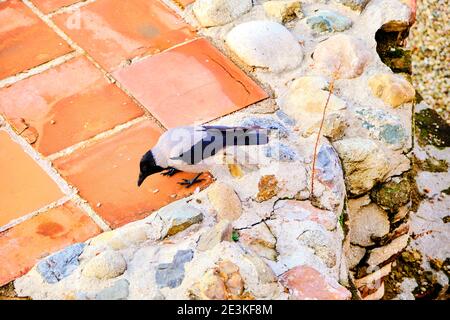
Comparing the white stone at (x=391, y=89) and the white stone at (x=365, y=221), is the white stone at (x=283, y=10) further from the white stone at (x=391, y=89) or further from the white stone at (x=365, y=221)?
the white stone at (x=365, y=221)

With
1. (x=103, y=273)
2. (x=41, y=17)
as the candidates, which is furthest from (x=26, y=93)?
(x=103, y=273)

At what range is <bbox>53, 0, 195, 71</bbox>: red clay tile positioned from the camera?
321cm

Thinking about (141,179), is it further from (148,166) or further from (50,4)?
(50,4)

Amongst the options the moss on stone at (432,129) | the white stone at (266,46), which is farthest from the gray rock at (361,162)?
the moss on stone at (432,129)

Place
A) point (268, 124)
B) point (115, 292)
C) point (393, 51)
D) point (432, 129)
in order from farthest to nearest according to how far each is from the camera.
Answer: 1. point (432, 129)
2. point (393, 51)
3. point (268, 124)
4. point (115, 292)

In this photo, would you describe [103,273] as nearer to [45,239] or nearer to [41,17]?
A: [45,239]

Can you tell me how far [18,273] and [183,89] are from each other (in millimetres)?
1094

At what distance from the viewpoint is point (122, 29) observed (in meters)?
3.32

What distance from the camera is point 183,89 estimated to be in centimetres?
305

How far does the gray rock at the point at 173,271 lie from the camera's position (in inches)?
87.1

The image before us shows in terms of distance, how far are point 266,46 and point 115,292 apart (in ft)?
4.62

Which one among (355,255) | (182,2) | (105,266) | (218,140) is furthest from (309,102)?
(105,266)

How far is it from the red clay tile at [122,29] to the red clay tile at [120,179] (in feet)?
1.54

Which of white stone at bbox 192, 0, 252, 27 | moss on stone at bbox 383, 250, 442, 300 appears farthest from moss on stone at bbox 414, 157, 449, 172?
white stone at bbox 192, 0, 252, 27
